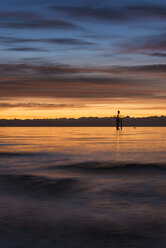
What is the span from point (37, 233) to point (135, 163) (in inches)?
643

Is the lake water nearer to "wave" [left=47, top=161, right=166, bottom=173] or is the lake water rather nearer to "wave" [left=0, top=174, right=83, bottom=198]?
"wave" [left=0, top=174, right=83, bottom=198]

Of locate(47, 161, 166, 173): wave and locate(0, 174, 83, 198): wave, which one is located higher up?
locate(0, 174, 83, 198): wave

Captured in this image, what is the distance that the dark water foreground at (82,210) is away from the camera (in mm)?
8078

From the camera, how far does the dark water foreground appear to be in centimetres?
808

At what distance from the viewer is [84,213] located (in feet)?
34.3

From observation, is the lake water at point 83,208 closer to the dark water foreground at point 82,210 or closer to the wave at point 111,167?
the dark water foreground at point 82,210

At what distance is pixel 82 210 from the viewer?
10.8 metres

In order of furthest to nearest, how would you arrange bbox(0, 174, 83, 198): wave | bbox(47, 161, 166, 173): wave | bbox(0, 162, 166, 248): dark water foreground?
bbox(47, 161, 166, 173): wave → bbox(0, 174, 83, 198): wave → bbox(0, 162, 166, 248): dark water foreground

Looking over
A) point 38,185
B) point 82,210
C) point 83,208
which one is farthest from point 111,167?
point 82,210

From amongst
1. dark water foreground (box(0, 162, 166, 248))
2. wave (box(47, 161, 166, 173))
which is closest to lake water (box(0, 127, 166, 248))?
dark water foreground (box(0, 162, 166, 248))

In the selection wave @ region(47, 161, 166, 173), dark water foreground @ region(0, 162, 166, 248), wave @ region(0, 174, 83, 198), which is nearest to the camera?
dark water foreground @ region(0, 162, 166, 248)

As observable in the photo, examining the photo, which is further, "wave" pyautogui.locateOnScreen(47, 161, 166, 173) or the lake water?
"wave" pyautogui.locateOnScreen(47, 161, 166, 173)

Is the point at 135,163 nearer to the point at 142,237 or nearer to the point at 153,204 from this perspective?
the point at 153,204

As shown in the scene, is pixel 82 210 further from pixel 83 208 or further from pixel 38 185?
pixel 38 185
